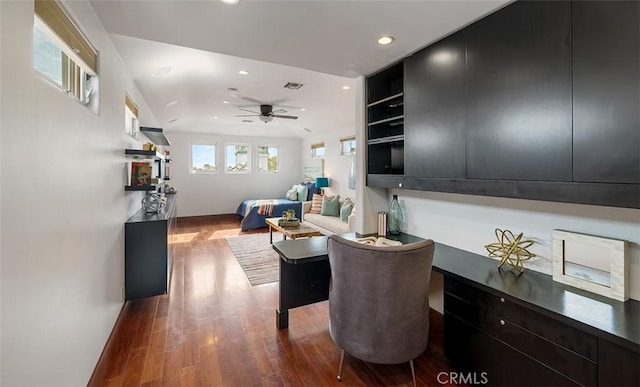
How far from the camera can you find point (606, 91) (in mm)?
1238

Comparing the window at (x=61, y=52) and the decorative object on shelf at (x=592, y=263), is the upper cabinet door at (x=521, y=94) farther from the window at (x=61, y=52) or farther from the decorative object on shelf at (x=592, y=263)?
the window at (x=61, y=52)

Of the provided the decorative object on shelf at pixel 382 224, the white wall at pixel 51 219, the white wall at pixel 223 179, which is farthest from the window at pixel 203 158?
the decorative object on shelf at pixel 382 224

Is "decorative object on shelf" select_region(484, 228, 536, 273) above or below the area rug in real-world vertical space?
above

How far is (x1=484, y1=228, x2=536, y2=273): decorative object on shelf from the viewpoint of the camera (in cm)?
184

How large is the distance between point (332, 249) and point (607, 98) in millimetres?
1489

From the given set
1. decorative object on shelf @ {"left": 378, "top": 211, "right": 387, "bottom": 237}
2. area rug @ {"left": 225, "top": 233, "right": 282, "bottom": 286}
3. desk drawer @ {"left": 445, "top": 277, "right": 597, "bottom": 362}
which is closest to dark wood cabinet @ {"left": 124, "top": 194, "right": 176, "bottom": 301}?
area rug @ {"left": 225, "top": 233, "right": 282, "bottom": 286}

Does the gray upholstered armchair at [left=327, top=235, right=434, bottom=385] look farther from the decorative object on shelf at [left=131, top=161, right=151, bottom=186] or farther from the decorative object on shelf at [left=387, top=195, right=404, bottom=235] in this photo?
the decorative object on shelf at [left=131, top=161, right=151, bottom=186]

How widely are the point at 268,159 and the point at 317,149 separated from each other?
173cm

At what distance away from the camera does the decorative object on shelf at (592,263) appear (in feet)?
4.60

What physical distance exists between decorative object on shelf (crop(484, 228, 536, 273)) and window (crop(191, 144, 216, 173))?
25.4 feet

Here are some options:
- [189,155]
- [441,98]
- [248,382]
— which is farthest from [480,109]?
[189,155]

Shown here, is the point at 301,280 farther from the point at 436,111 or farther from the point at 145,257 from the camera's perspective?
the point at 436,111

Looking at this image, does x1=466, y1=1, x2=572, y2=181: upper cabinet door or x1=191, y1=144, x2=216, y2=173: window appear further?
x1=191, y1=144, x2=216, y2=173: window

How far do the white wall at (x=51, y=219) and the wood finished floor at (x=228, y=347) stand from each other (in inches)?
10.8
